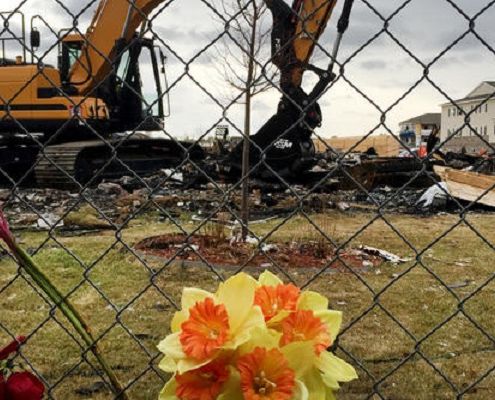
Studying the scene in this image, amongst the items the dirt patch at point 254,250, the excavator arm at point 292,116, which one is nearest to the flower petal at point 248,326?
the dirt patch at point 254,250

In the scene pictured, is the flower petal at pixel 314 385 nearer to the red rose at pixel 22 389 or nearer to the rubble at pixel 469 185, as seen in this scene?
the red rose at pixel 22 389

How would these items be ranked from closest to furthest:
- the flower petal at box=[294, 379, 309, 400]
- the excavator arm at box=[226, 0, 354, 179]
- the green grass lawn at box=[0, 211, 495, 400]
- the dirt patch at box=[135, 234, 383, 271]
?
the flower petal at box=[294, 379, 309, 400] < the green grass lawn at box=[0, 211, 495, 400] < the dirt patch at box=[135, 234, 383, 271] < the excavator arm at box=[226, 0, 354, 179]

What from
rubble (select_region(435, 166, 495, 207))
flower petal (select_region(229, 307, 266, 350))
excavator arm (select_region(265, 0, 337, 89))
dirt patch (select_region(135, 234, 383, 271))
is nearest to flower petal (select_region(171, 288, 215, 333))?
flower petal (select_region(229, 307, 266, 350))

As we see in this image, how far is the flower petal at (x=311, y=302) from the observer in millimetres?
1296

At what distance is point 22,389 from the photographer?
1.15 m

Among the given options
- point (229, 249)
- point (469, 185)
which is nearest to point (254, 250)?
point (229, 249)

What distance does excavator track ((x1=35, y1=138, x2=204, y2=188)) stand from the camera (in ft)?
40.2

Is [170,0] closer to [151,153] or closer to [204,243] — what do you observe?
[204,243]

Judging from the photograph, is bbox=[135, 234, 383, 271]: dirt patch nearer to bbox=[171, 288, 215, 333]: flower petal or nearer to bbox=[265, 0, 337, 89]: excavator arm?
bbox=[265, 0, 337, 89]: excavator arm

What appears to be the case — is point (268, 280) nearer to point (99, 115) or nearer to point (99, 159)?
point (99, 115)

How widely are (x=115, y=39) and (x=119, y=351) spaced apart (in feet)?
27.9

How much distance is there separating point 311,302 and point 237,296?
0.17 m

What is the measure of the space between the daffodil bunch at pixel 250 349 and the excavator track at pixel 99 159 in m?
9.84

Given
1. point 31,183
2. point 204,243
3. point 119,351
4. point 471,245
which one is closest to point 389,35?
point 119,351
